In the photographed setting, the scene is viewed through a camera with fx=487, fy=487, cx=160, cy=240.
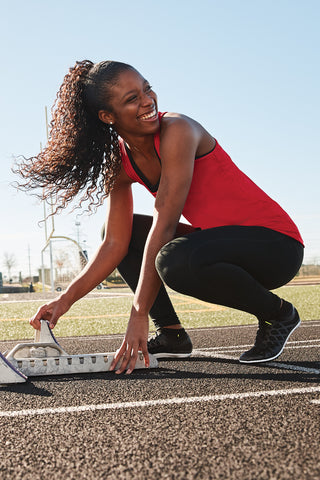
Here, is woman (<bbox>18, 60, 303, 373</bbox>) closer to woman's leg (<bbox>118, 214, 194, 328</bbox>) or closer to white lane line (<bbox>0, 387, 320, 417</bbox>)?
woman's leg (<bbox>118, 214, 194, 328</bbox>)

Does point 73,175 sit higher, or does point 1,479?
point 73,175

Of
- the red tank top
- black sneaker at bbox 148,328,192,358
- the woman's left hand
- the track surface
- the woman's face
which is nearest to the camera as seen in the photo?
the track surface

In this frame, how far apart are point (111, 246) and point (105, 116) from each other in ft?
2.50

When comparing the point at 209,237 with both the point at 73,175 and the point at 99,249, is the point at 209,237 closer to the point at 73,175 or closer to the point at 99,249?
the point at 99,249

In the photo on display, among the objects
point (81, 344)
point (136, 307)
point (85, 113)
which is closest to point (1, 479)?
point (136, 307)

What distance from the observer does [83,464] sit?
1307 millimetres

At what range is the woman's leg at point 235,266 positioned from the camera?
2443 mm

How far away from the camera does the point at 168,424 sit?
1613 mm

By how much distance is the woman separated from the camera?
2.41 metres

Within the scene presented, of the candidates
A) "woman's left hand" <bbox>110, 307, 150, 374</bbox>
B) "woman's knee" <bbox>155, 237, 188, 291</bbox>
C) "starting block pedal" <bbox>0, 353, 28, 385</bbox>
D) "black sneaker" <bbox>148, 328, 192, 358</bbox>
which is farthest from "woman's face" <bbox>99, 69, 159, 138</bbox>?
"starting block pedal" <bbox>0, 353, 28, 385</bbox>

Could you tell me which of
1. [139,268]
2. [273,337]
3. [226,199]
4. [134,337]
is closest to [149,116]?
[226,199]

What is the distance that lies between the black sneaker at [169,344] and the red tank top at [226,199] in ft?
2.30

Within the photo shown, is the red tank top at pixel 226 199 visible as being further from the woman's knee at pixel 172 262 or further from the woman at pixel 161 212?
the woman's knee at pixel 172 262

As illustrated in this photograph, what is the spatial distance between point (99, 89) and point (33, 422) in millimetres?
1613
